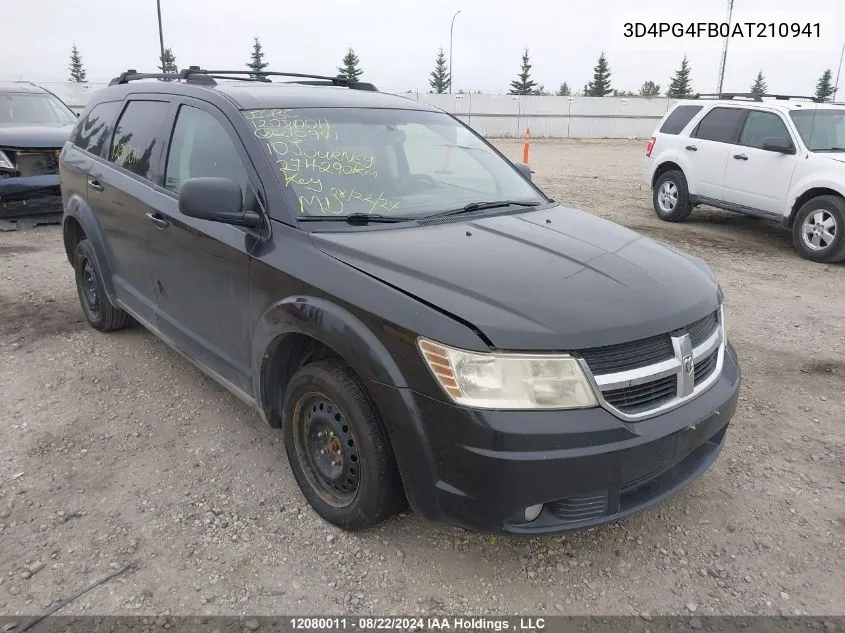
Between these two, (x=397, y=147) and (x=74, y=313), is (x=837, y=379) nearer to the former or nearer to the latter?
(x=397, y=147)

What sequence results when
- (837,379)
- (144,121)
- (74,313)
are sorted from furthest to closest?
→ 1. (74,313)
2. (837,379)
3. (144,121)

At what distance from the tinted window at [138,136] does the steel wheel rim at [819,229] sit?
7484mm

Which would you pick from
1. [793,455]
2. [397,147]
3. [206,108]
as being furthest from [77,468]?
[793,455]

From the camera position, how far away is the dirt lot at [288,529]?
8.42ft

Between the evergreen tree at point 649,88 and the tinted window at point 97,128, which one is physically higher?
the evergreen tree at point 649,88

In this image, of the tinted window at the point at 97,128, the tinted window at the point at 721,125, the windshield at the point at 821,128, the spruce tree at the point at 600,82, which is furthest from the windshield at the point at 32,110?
the spruce tree at the point at 600,82

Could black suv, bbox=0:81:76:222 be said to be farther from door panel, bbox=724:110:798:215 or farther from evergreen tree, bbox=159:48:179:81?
door panel, bbox=724:110:798:215

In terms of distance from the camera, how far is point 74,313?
564cm

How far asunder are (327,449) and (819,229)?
24.6 ft

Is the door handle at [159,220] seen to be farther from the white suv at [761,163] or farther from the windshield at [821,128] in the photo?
the windshield at [821,128]

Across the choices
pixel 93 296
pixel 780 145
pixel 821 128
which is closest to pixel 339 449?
pixel 93 296

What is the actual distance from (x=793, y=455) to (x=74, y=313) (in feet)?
17.7

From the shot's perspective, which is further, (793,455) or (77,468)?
(793,455)

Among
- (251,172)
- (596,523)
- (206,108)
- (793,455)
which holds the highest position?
(206,108)
